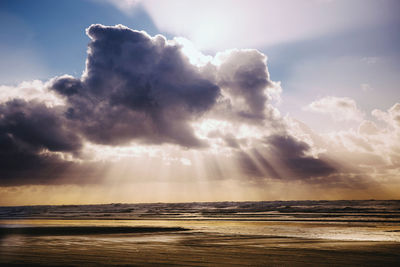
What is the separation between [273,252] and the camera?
15859 mm

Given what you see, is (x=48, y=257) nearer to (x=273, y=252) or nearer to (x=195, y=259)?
(x=195, y=259)

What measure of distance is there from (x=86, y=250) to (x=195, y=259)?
655cm

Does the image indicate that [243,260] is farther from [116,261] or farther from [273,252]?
[116,261]

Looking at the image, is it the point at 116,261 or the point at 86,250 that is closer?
the point at 116,261

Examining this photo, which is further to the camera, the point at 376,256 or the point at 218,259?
the point at 376,256

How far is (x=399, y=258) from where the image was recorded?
14227 mm

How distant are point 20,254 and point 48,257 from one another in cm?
189

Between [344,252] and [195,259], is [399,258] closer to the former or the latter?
[344,252]

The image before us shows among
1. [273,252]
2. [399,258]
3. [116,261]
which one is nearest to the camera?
[116,261]

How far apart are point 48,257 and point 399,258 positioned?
15.9m

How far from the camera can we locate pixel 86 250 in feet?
54.9

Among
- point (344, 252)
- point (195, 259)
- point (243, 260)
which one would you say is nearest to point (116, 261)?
point (195, 259)

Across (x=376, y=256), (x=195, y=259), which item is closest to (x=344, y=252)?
(x=376, y=256)

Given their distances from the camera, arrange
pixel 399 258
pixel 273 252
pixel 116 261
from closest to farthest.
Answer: pixel 116 261 < pixel 399 258 < pixel 273 252
